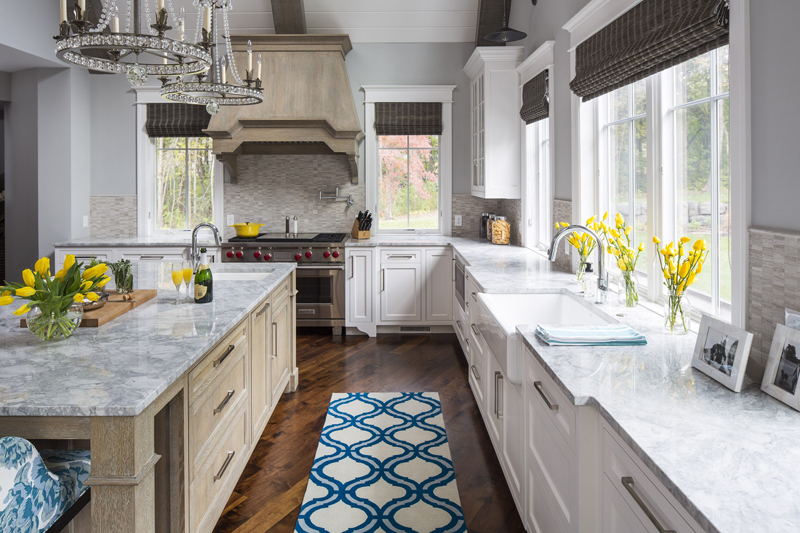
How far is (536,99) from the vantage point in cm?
436

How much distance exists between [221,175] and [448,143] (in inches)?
94.7

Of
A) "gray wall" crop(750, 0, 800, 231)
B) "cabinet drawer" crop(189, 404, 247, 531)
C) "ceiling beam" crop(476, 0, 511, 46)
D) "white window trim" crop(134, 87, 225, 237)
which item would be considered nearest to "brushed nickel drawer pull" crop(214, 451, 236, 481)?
"cabinet drawer" crop(189, 404, 247, 531)

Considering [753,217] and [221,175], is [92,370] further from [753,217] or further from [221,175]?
[221,175]

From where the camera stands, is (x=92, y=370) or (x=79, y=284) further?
(x=79, y=284)

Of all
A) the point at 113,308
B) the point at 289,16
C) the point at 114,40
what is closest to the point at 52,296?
the point at 113,308

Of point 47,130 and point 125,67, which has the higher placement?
point 47,130

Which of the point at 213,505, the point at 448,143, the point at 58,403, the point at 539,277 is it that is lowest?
the point at 213,505

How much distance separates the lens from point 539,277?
337 centimetres

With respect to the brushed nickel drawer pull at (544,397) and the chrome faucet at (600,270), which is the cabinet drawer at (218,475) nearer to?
the brushed nickel drawer pull at (544,397)

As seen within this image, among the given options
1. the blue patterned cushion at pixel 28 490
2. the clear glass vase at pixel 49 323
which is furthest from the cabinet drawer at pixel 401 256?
the blue patterned cushion at pixel 28 490

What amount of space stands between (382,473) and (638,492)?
1.71 metres

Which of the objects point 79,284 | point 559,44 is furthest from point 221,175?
point 79,284

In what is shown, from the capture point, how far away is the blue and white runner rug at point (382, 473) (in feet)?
7.68

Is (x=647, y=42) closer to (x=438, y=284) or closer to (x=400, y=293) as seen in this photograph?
(x=438, y=284)
